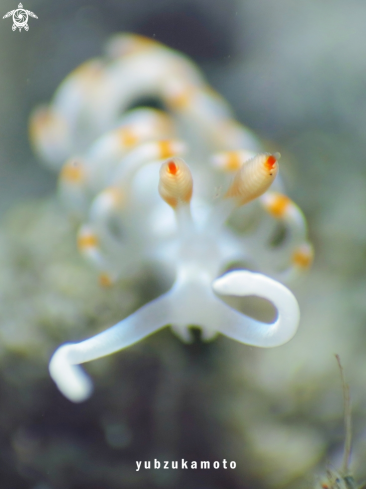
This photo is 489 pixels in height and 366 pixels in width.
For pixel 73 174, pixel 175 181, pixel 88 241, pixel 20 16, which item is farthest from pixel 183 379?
pixel 20 16

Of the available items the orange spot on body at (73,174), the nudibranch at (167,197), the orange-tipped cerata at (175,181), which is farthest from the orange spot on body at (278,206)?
the orange spot on body at (73,174)

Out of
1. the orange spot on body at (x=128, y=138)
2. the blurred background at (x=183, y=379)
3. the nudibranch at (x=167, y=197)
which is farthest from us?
the orange spot on body at (x=128, y=138)

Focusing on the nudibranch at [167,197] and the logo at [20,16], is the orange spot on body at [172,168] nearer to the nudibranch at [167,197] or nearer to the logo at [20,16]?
the nudibranch at [167,197]

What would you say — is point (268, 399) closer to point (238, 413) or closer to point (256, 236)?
point (238, 413)

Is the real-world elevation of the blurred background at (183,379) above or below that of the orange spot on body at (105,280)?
below

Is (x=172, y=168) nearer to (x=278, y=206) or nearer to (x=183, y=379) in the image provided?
(x=278, y=206)

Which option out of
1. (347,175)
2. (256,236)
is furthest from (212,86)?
(256,236)
